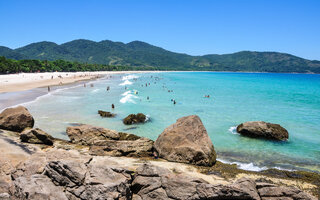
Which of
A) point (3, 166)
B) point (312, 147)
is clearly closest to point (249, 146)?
point (312, 147)

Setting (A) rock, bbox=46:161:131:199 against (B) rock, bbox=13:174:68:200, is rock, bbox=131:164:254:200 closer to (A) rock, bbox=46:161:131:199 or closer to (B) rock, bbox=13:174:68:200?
(A) rock, bbox=46:161:131:199

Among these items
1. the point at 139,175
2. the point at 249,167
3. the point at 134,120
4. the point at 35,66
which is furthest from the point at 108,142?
the point at 35,66

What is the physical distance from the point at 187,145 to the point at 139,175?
16.2ft

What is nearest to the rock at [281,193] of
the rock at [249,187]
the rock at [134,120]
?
the rock at [249,187]

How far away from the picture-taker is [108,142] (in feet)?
47.5

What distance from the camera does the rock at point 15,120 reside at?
16781mm

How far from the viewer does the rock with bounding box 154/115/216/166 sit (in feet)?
41.5

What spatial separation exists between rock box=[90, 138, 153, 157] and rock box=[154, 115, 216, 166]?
2.32 ft

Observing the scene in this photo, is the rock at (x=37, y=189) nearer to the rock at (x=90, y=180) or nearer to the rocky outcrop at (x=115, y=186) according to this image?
the rocky outcrop at (x=115, y=186)

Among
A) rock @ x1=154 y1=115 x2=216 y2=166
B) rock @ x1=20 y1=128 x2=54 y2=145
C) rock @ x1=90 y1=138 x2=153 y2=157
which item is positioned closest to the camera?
rock @ x1=154 y1=115 x2=216 y2=166

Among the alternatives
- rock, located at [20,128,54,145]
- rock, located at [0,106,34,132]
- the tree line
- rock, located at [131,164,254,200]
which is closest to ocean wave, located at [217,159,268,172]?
rock, located at [131,164,254,200]

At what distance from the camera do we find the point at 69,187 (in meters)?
7.82

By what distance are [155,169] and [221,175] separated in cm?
407

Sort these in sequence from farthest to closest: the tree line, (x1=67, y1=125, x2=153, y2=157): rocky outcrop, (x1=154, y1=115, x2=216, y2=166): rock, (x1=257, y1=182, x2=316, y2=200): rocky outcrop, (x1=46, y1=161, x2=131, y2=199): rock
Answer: the tree line
(x1=67, y1=125, x2=153, y2=157): rocky outcrop
(x1=154, y1=115, x2=216, y2=166): rock
(x1=257, y1=182, x2=316, y2=200): rocky outcrop
(x1=46, y1=161, x2=131, y2=199): rock
